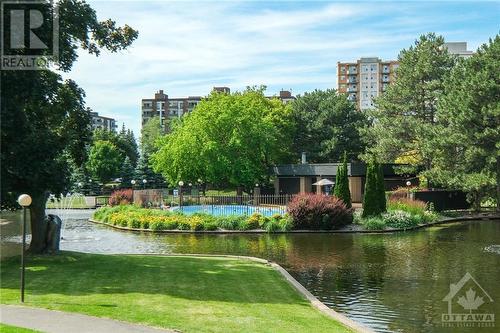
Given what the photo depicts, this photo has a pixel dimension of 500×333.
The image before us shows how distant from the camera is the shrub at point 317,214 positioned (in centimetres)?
3528

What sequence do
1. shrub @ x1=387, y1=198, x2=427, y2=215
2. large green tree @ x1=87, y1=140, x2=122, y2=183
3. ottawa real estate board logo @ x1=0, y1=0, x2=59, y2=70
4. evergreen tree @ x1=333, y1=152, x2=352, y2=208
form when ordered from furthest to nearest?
large green tree @ x1=87, y1=140, x2=122, y2=183
shrub @ x1=387, y1=198, x2=427, y2=215
evergreen tree @ x1=333, y1=152, x2=352, y2=208
ottawa real estate board logo @ x1=0, y1=0, x2=59, y2=70

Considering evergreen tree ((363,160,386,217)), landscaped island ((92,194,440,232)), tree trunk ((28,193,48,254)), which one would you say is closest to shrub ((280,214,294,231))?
landscaped island ((92,194,440,232))

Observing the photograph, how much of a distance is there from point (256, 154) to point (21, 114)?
42149 millimetres

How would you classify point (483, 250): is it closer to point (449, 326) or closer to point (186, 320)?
point (449, 326)

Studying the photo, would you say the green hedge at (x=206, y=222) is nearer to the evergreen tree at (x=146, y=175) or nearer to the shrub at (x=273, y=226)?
the shrub at (x=273, y=226)

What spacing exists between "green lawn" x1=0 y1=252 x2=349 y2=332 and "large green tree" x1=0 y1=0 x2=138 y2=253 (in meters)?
2.81

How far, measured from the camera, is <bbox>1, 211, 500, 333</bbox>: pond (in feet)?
49.3

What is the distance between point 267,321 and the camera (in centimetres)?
1193

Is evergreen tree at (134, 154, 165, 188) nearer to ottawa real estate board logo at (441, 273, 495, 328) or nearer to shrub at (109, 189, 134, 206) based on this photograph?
shrub at (109, 189, 134, 206)

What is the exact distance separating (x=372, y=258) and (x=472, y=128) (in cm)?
2486

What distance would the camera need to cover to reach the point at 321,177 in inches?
2322

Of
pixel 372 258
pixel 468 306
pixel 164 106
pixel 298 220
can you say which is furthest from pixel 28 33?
pixel 164 106

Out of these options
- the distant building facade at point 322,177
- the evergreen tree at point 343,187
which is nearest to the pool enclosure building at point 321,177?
the distant building facade at point 322,177

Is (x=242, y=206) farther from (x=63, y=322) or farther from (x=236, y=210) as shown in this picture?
(x=63, y=322)
